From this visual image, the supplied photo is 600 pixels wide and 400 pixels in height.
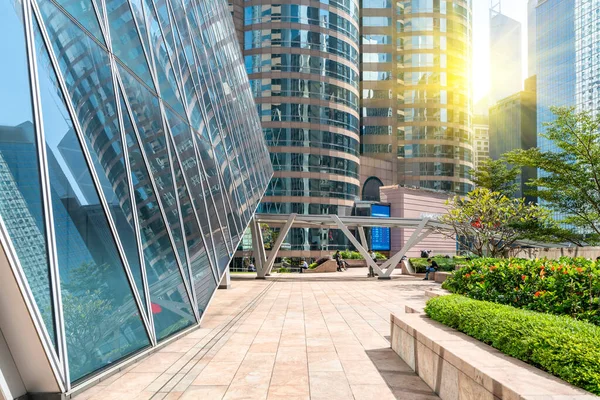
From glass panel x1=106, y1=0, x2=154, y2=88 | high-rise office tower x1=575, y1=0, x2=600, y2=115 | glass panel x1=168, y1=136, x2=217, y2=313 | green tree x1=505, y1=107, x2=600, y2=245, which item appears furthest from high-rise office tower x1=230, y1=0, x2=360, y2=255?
high-rise office tower x1=575, y1=0, x2=600, y2=115

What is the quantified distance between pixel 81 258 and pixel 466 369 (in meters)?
4.95

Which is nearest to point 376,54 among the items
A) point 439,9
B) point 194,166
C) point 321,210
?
point 439,9

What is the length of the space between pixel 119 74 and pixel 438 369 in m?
Result: 7.22

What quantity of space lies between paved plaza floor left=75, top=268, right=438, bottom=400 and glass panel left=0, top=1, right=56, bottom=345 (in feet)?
6.04

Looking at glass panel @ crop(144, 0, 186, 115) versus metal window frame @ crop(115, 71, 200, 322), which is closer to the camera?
metal window frame @ crop(115, 71, 200, 322)

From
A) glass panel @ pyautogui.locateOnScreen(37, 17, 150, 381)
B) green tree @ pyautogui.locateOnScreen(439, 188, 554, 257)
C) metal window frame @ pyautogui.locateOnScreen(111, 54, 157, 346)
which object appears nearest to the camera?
glass panel @ pyautogui.locateOnScreen(37, 17, 150, 381)

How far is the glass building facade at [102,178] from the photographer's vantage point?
5.54m

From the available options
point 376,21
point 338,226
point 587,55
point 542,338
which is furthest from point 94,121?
point 587,55

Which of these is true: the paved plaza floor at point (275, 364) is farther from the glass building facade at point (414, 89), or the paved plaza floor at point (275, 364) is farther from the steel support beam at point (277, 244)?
the glass building facade at point (414, 89)

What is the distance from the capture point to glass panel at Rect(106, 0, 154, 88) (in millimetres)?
9195

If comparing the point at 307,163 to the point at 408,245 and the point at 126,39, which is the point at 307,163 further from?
the point at 126,39

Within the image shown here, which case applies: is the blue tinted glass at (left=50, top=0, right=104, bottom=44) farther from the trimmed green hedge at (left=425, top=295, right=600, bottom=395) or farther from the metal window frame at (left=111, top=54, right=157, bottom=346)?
the trimmed green hedge at (left=425, top=295, right=600, bottom=395)

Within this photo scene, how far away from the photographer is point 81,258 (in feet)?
21.6

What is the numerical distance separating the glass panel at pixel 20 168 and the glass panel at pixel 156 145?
387 cm
